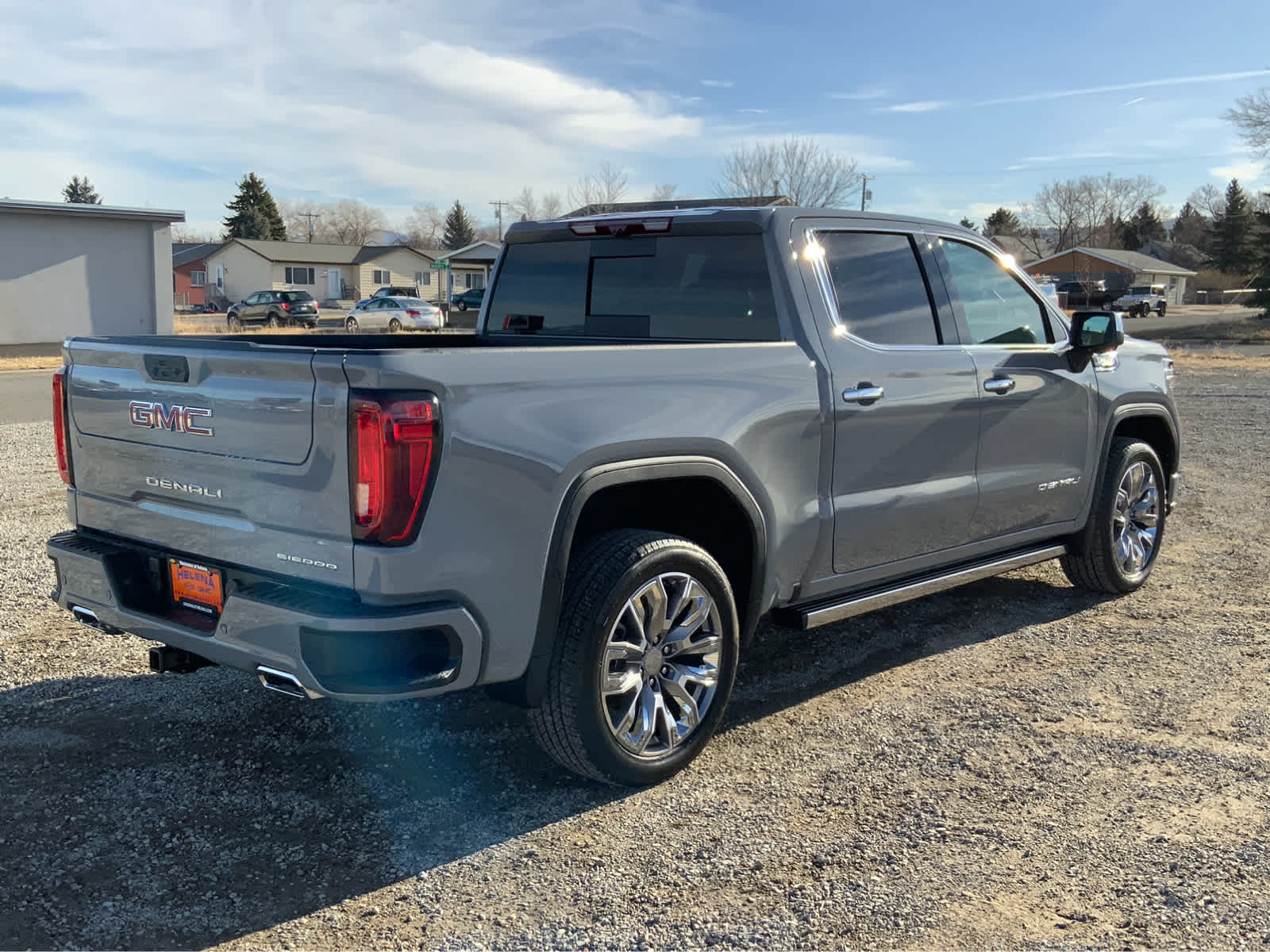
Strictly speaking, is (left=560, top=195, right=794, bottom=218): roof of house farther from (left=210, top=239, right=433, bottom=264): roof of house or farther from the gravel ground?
(left=210, top=239, right=433, bottom=264): roof of house

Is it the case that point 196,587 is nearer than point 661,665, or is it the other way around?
point 196,587

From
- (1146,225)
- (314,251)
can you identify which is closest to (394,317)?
(314,251)

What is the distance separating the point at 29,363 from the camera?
2505cm

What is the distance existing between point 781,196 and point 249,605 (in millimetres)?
4094

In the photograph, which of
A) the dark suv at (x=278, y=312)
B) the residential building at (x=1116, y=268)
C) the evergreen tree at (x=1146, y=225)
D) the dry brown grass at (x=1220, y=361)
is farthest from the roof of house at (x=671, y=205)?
the evergreen tree at (x=1146, y=225)

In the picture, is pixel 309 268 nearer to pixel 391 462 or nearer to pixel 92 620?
pixel 92 620

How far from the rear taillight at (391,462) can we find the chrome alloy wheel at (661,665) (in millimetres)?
862

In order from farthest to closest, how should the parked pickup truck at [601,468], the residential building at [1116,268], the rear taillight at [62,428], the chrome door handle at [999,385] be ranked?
the residential building at [1116,268] → the chrome door handle at [999,385] → the rear taillight at [62,428] → the parked pickup truck at [601,468]

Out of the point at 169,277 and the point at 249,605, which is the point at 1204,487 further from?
the point at 169,277

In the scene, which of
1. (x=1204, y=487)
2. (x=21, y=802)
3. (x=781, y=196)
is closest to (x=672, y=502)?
(x=21, y=802)

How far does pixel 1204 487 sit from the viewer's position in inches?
380

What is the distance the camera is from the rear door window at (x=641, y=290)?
14.6ft

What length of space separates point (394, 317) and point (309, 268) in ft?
114

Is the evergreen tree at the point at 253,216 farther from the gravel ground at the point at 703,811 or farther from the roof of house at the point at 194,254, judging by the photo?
the gravel ground at the point at 703,811
